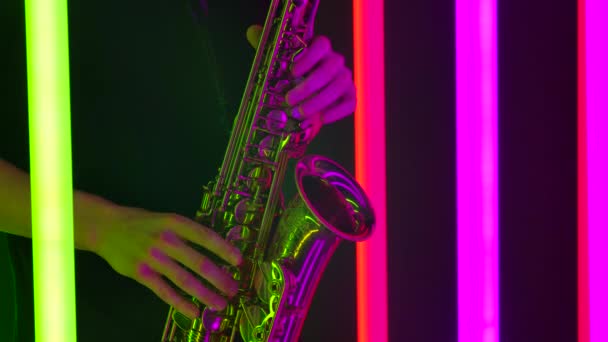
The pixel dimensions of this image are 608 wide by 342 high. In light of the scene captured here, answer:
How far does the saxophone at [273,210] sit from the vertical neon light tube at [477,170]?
33 cm

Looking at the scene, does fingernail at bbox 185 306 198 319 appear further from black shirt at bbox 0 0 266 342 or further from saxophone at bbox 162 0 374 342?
black shirt at bbox 0 0 266 342

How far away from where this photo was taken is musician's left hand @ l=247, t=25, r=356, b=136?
1.37m

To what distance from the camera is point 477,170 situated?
161 centimetres

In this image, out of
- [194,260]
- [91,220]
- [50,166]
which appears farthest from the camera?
[91,220]

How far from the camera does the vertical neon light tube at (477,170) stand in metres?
1.59

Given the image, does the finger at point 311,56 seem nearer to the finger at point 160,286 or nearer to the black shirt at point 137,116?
the black shirt at point 137,116

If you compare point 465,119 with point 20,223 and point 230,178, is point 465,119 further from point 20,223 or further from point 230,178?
point 20,223

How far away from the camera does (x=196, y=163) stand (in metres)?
1.67

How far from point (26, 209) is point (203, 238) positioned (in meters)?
0.40

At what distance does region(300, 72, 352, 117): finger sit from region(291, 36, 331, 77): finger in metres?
0.06
